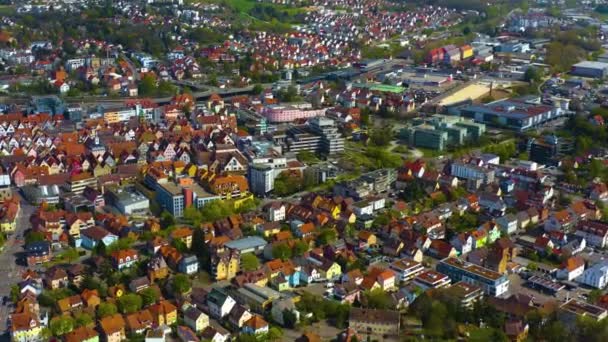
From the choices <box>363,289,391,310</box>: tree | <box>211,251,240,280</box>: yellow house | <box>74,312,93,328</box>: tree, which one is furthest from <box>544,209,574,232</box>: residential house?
<box>74,312,93,328</box>: tree

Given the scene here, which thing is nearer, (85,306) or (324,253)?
(85,306)

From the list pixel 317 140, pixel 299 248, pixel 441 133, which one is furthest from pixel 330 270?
pixel 441 133

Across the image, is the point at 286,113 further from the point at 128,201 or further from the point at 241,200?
the point at 128,201

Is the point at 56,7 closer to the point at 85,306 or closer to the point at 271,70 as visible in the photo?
the point at 271,70

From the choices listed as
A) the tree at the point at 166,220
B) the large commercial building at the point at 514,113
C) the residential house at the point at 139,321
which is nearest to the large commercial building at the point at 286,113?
→ the large commercial building at the point at 514,113

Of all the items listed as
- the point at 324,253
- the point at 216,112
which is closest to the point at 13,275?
the point at 324,253

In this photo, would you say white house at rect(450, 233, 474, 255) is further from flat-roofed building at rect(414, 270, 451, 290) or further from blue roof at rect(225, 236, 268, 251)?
blue roof at rect(225, 236, 268, 251)
